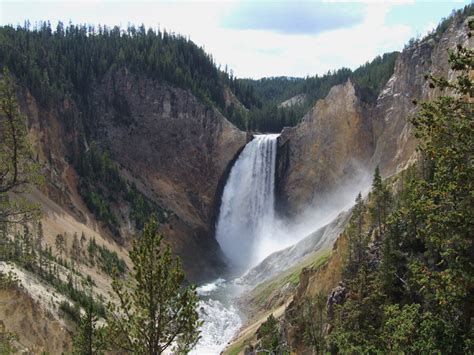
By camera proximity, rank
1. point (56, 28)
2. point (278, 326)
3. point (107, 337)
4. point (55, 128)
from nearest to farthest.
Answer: point (107, 337), point (278, 326), point (55, 128), point (56, 28)

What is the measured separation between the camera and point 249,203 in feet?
285

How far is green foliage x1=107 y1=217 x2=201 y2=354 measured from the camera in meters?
15.2

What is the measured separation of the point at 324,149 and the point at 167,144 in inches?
1093

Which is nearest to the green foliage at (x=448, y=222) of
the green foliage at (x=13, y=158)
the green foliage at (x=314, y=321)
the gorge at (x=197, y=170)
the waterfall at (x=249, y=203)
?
the green foliage at (x=13, y=158)

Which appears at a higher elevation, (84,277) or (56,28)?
(56,28)

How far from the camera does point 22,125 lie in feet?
53.0

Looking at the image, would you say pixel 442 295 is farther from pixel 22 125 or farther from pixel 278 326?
pixel 278 326

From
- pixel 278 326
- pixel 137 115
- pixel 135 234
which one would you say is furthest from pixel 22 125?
pixel 137 115

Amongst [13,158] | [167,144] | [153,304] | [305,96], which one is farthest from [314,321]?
[305,96]

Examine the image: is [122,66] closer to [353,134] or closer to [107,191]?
[107,191]

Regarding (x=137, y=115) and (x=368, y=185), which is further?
(x=137, y=115)

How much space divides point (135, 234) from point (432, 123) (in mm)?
65191

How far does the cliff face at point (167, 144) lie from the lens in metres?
80.2

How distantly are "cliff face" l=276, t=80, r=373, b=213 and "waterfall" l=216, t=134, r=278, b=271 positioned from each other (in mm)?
2264
